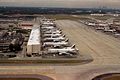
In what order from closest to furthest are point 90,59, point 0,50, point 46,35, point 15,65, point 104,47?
point 15,65 < point 90,59 < point 0,50 < point 104,47 < point 46,35

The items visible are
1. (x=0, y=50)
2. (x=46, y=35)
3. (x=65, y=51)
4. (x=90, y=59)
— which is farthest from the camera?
(x=46, y=35)

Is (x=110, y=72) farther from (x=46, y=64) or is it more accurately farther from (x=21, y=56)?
(x=21, y=56)

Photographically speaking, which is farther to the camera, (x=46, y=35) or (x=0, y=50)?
(x=46, y=35)

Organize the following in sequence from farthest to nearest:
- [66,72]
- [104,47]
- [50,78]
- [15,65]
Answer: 1. [104,47]
2. [15,65]
3. [66,72]
4. [50,78]

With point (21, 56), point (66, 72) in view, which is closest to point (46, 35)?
point (21, 56)

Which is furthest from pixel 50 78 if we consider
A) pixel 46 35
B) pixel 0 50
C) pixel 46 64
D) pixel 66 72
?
pixel 46 35

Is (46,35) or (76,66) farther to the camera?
(46,35)

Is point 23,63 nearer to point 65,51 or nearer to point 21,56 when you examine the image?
point 21,56

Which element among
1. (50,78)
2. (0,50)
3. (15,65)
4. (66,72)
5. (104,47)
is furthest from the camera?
(104,47)
